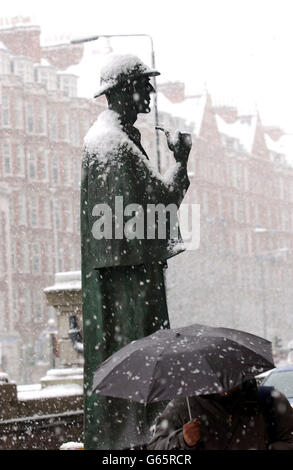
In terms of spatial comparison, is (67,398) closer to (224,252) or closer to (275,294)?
(224,252)

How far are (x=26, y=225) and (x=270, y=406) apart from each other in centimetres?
6663

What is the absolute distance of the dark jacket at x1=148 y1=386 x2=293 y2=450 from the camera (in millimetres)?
5062

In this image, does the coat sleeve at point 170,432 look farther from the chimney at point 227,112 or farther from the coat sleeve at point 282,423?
the chimney at point 227,112

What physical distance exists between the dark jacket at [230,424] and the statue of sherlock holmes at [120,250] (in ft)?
4.50

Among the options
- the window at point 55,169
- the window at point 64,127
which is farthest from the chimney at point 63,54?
the window at point 55,169

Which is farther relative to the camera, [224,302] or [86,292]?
[224,302]

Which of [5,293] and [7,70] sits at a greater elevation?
[7,70]

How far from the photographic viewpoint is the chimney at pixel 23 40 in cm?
7406

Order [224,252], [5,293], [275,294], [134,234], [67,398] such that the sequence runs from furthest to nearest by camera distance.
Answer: [275,294] < [224,252] < [5,293] < [67,398] < [134,234]

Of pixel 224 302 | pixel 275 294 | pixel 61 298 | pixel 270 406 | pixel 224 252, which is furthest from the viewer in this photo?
pixel 275 294

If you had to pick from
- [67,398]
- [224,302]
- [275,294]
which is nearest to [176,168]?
[67,398]

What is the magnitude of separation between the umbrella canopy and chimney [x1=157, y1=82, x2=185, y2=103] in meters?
90.3

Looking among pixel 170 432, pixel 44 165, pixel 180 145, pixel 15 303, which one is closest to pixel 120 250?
pixel 180 145

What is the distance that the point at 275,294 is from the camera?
10581 cm
